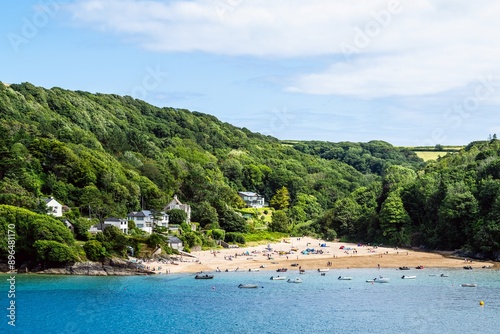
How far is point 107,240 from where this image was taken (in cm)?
7325

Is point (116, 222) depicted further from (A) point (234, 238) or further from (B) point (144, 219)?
(A) point (234, 238)

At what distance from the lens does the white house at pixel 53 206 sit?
79.7m

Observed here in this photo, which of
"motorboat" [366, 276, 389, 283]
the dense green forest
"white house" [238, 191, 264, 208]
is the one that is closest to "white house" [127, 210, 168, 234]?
the dense green forest

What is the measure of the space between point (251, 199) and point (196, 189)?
24.1 meters

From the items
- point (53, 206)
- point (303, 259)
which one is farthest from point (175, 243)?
point (303, 259)

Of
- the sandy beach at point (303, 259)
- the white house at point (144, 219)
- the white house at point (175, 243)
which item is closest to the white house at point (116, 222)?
the white house at point (144, 219)

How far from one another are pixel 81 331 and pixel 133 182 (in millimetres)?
55524

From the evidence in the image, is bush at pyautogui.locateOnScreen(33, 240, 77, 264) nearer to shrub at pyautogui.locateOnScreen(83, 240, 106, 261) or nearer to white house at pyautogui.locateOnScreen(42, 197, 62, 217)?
shrub at pyautogui.locateOnScreen(83, 240, 106, 261)

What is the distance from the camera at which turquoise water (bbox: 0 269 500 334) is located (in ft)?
160

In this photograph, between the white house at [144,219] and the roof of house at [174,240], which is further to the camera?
the white house at [144,219]

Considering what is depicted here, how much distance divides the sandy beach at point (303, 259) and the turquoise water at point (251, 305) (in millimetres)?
6575

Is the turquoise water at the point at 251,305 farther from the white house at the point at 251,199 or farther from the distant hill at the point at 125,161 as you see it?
the white house at the point at 251,199

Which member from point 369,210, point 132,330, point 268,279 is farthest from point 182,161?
point 132,330

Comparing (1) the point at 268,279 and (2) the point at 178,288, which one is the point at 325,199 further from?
(2) the point at 178,288
